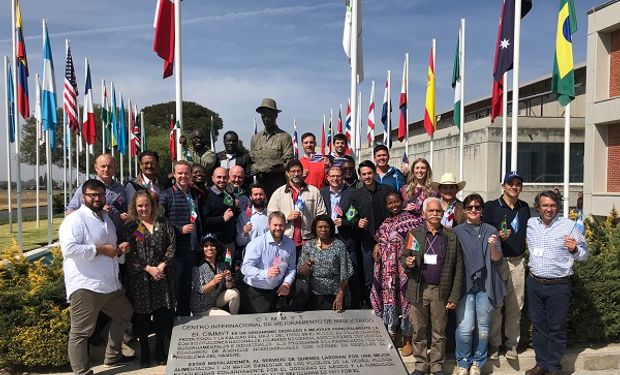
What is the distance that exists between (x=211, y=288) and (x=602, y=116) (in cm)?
2083

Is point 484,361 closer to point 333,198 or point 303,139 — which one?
point 333,198

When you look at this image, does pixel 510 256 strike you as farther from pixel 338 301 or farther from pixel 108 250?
pixel 108 250

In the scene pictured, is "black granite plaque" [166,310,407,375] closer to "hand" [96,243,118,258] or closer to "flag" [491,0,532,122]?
"hand" [96,243,118,258]

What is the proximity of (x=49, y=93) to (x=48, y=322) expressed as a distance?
10.9m

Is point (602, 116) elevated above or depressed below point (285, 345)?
above

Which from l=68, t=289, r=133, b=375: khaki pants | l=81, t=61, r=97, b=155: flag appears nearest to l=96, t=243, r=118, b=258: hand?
l=68, t=289, r=133, b=375: khaki pants

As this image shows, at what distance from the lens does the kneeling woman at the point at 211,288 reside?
16.8 feet

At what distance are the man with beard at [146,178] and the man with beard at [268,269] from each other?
127 centimetres

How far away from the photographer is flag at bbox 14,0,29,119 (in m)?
12.7

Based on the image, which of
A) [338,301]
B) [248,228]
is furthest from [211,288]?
[338,301]

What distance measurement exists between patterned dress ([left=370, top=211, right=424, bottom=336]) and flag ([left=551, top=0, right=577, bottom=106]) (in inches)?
216

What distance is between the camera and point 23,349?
4.91 metres

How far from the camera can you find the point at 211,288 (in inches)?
200

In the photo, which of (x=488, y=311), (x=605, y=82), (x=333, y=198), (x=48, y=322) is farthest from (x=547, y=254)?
(x=605, y=82)
